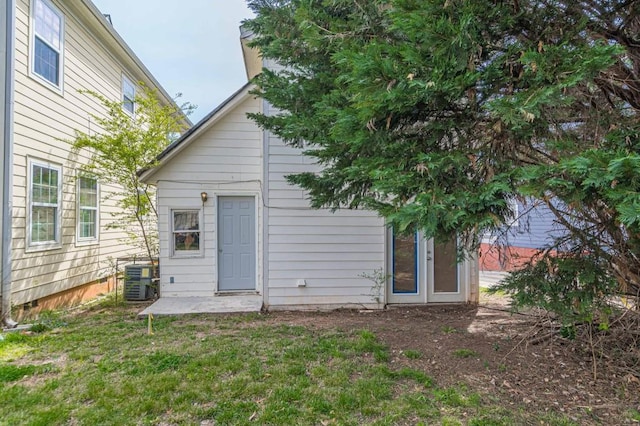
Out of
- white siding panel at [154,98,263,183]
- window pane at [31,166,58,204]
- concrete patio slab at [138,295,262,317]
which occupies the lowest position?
concrete patio slab at [138,295,262,317]

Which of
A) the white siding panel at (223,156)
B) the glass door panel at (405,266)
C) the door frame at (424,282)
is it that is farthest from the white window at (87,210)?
the glass door panel at (405,266)

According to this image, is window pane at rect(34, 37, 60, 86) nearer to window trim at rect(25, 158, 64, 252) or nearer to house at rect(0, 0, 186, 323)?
house at rect(0, 0, 186, 323)

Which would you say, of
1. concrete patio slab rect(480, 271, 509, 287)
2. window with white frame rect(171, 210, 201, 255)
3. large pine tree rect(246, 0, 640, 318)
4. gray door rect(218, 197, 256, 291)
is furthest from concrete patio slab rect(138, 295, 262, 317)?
concrete patio slab rect(480, 271, 509, 287)

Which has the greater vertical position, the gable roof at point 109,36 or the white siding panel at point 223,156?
the gable roof at point 109,36

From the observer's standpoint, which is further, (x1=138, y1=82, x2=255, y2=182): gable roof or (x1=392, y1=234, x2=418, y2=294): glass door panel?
(x1=138, y1=82, x2=255, y2=182): gable roof

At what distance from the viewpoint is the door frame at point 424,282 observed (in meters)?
6.53

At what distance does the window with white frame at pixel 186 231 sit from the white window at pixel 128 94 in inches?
171

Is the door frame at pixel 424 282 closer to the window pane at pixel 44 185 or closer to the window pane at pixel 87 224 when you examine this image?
the window pane at pixel 44 185

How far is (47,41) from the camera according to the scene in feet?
20.5

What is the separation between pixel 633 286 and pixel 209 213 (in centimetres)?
662

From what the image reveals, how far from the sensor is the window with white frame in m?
6.96

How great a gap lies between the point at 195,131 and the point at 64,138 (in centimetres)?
263

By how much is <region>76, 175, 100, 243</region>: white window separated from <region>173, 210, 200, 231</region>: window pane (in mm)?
2159

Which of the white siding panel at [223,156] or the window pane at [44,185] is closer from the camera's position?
the window pane at [44,185]
